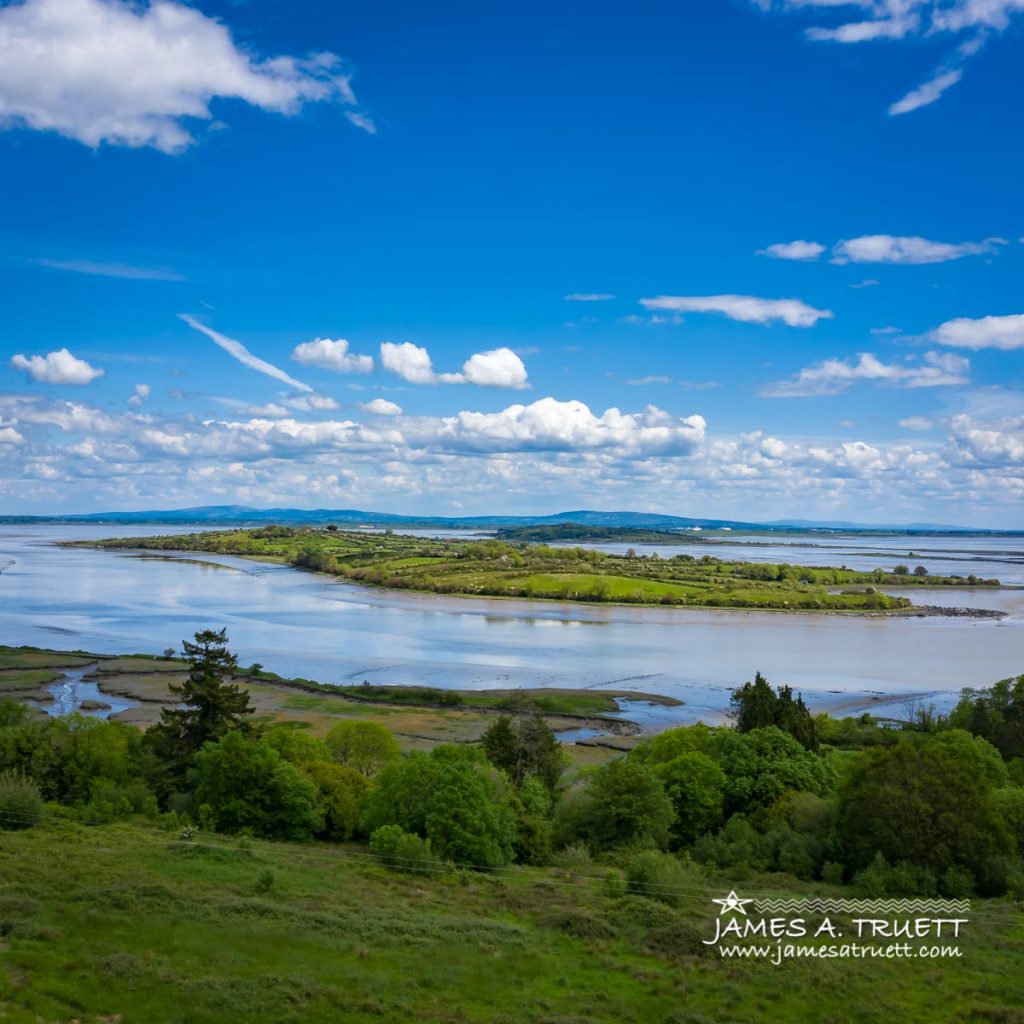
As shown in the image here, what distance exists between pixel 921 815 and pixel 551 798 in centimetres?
1035

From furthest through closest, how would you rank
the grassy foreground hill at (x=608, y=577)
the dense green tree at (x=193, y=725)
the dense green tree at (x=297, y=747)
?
the grassy foreground hill at (x=608, y=577) → the dense green tree at (x=297, y=747) → the dense green tree at (x=193, y=725)

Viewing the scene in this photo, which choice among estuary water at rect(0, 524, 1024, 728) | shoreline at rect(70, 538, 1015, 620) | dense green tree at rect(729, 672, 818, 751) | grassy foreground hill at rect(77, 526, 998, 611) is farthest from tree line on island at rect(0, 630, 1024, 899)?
grassy foreground hill at rect(77, 526, 998, 611)

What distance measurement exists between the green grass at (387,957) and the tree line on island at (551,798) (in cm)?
187

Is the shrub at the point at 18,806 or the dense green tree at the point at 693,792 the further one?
the dense green tree at the point at 693,792

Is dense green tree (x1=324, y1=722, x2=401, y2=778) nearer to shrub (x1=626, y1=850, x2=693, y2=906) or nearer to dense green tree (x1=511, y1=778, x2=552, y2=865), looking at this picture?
dense green tree (x1=511, y1=778, x2=552, y2=865)

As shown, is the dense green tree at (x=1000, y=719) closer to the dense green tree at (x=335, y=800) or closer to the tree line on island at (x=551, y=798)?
the tree line on island at (x=551, y=798)

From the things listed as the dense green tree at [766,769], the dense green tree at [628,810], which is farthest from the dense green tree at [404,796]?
the dense green tree at [766,769]

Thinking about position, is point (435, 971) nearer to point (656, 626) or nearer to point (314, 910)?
point (314, 910)

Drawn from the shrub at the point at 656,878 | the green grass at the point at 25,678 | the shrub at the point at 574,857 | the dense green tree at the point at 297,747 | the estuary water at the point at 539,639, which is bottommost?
the green grass at the point at 25,678

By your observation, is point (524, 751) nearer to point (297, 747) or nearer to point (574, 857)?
point (574, 857)

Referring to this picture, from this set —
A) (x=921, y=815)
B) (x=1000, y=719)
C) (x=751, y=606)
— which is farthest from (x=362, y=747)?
(x=751, y=606)

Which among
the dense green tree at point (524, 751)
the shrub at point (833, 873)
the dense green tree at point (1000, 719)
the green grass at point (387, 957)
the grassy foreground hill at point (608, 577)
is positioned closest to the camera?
the green grass at point (387, 957)

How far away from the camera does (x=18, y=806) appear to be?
19688 millimetres

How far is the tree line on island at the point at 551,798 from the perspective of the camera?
62.3ft
